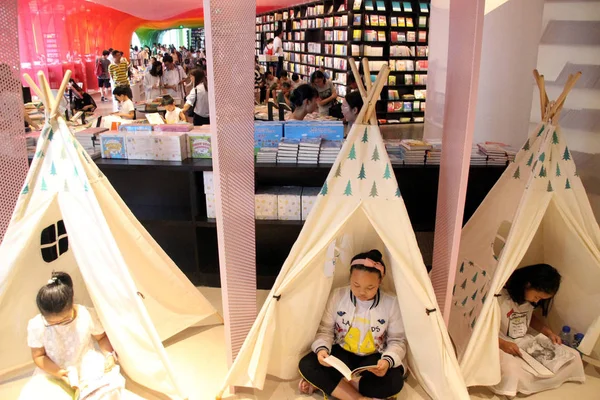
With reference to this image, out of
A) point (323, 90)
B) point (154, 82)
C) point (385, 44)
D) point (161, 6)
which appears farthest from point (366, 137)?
point (161, 6)

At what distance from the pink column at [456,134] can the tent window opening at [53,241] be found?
2.07 m

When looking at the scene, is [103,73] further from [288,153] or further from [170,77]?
[288,153]

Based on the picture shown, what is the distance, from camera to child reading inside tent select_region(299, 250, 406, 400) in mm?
2512

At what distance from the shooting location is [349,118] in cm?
482

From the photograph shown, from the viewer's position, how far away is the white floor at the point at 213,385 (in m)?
2.67

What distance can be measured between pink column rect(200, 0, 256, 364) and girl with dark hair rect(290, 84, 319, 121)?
2.89m

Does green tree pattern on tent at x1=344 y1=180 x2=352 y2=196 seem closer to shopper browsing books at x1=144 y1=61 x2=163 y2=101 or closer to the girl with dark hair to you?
the girl with dark hair

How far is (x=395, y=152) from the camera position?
144 inches

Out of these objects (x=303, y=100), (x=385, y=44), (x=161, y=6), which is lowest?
(x=303, y=100)

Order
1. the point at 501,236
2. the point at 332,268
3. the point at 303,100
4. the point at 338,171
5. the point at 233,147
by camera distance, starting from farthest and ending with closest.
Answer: the point at 303,100, the point at 501,236, the point at 332,268, the point at 338,171, the point at 233,147

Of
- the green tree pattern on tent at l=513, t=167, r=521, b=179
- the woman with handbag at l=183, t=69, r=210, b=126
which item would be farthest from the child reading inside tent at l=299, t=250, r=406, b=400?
the woman with handbag at l=183, t=69, r=210, b=126

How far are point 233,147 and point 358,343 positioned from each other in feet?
3.98

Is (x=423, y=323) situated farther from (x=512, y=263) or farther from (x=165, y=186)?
(x=165, y=186)

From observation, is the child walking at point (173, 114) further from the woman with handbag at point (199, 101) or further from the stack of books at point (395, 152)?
the stack of books at point (395, 152)
